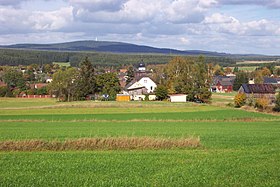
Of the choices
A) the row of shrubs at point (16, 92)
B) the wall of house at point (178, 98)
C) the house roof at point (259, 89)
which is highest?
the house roof at point (259, 89)

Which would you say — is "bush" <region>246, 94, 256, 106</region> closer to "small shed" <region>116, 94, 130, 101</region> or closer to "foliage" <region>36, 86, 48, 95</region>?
"small shed" <region>116, 94, 130, 101</region>

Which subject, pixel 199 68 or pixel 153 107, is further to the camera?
pixel 199 68

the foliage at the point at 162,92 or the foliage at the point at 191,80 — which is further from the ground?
the foliage at the point at 191,80

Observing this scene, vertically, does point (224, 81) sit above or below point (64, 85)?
below

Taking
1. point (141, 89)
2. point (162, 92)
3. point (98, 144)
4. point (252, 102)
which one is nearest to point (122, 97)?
point (162, 92)

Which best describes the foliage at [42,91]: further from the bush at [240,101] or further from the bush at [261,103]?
the bush at [261,103]

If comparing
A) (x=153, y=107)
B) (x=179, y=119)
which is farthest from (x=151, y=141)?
(x=153, y=107)

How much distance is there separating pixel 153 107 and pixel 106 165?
2192 inches

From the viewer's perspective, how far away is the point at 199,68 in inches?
3509

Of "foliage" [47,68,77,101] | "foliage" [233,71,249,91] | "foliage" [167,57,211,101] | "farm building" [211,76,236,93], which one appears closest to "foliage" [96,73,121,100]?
"foliage" [47,68,77,101]

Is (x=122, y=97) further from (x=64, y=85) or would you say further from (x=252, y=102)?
Result: (x=252, y=102)

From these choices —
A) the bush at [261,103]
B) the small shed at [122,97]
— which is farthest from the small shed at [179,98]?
the bush at [261,103]

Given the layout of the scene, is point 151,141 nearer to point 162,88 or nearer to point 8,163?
point 8,163

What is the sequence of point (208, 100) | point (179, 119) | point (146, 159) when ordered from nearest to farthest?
1. point (146, 159)
2. point (179, 119)
3. point (208, 100)
